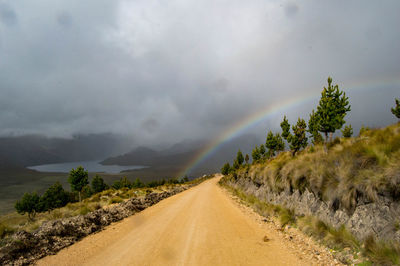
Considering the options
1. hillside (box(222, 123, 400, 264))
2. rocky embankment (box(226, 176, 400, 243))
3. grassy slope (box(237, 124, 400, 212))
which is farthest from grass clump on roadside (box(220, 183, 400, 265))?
grassy slope (box(237, 124, 400, 212))

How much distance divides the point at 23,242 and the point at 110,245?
11.2 feet

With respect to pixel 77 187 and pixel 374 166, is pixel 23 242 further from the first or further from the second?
pixel 77 187

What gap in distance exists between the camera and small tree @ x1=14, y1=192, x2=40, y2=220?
73625 millimetres

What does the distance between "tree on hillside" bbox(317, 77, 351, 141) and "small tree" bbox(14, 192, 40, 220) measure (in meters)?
99.4

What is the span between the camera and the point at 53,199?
8138 centimetres

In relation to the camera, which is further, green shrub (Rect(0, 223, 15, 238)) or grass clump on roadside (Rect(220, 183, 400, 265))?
green shrub (Rect(0, 223, 15, 238))

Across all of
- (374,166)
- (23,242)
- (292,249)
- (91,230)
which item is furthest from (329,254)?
(23,242)

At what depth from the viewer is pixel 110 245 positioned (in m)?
8.43

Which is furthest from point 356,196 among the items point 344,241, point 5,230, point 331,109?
point 331,109

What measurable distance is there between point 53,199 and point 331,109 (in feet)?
335

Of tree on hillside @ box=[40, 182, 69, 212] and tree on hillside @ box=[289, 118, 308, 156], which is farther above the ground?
tree on hillside @ box=[289, 118, 308, 156]

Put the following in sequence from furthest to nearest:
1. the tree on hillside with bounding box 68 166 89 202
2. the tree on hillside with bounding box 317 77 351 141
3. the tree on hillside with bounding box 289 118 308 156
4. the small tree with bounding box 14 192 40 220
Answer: the small tree with bounding box 14 192 40 220, the tree on hillside with bounding box 68 166 89 202, the tree on hillside with bounding box 289 118 308 156, the tree on hillside with bounding box 317 77 351 141

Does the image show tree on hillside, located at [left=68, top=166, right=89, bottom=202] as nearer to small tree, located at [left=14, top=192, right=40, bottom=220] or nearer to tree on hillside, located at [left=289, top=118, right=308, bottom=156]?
small tree, located at [left=14, top=192, right=40, bottom=220]

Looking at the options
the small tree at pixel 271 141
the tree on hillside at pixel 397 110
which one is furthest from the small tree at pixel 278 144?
the tree on hillside at pixel 397 110
